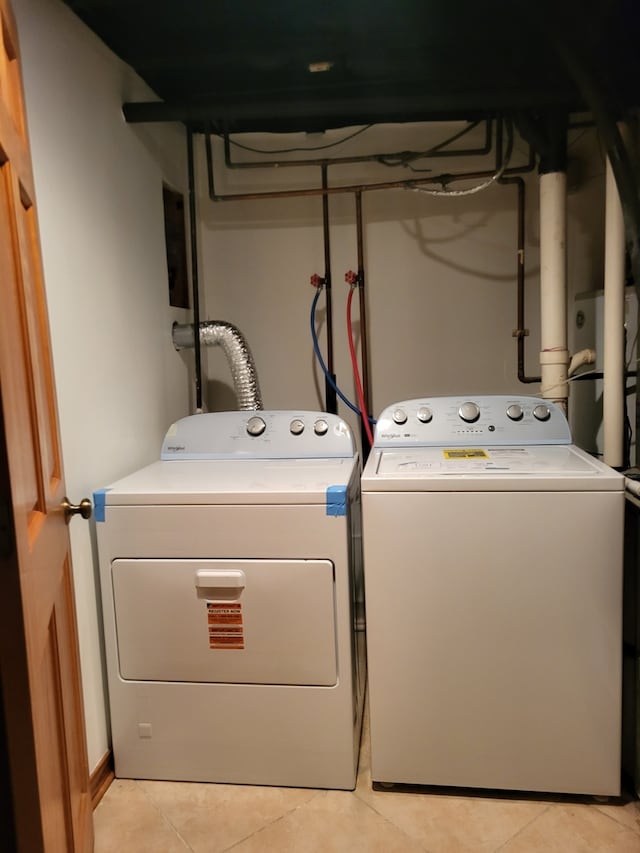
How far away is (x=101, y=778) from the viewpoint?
1.74m

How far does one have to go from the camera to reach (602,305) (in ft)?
7.24

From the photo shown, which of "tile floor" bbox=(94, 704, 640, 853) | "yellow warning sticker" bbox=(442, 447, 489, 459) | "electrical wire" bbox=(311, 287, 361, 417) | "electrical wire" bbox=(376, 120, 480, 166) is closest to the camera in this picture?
"tile floor" bbox=(94, 704, 640, 853)

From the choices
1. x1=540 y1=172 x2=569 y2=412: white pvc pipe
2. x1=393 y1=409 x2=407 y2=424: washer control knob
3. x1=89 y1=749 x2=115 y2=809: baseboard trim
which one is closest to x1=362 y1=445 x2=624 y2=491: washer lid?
x1=393 y1=409 x2=407 y2=424: washer control knob

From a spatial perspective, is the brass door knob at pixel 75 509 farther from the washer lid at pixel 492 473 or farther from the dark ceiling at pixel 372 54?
the dark ceiling at pixel 372 54

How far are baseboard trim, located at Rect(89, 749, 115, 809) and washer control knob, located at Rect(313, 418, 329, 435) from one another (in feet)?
3.81

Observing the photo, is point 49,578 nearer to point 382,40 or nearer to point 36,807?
point 36,807

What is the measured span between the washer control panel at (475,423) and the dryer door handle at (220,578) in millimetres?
681

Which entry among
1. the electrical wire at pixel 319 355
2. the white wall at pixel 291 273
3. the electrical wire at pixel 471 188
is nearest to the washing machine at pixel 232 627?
the white wall at pixel 291 273

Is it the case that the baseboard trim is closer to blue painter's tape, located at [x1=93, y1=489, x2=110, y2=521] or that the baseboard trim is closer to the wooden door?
the wooden door

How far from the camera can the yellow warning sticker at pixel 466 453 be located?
181 cm

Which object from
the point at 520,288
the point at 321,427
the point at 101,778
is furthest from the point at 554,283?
the point at 101,778

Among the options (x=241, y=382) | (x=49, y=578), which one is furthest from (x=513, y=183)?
(x=49, y=578)

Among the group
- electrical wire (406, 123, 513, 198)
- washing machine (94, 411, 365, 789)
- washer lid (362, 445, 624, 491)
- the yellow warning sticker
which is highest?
electrical wire (406, 123, 513, 198)

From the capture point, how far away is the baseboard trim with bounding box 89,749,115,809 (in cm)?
168
